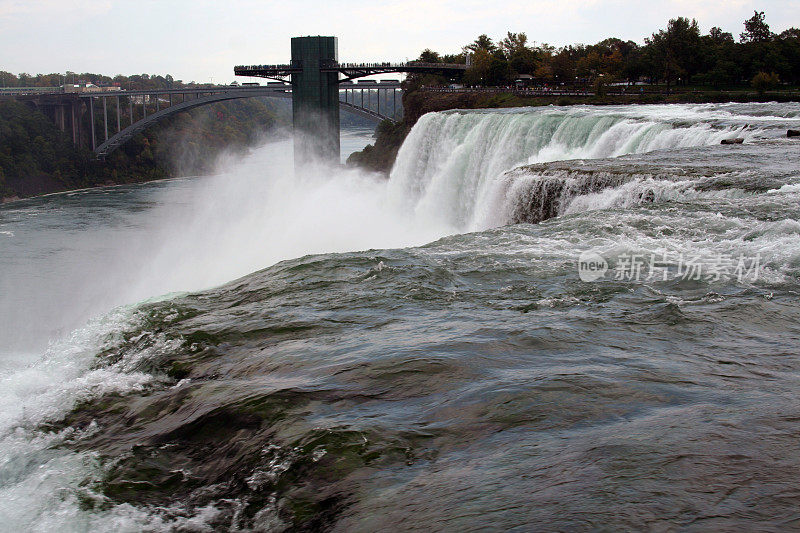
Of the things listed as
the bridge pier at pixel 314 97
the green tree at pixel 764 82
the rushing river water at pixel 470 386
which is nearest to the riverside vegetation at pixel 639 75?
the green tree at pixel 764 82

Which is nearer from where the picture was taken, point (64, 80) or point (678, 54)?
point (678, 54)

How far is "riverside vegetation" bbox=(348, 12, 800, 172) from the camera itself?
3644 centimetres

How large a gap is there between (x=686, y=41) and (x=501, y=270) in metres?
40.2

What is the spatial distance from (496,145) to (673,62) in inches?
996

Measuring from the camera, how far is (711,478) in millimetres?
3875

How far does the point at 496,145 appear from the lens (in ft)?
74.2

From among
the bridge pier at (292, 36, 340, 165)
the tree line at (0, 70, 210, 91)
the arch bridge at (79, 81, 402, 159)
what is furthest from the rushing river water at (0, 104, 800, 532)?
the tree line at (0, 70, 210, 91)

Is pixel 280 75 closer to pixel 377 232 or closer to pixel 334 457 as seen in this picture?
pixel 377 232

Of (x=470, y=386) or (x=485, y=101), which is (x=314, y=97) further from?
(x=470, y=386)

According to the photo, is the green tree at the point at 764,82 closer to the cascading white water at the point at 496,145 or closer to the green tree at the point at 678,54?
the green tree at the point at 678,54

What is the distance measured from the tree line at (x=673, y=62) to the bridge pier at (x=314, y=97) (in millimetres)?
9276

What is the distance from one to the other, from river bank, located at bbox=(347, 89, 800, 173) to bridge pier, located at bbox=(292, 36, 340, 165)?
15.6ft

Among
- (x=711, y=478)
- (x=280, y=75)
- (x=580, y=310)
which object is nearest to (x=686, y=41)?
(x=280, y=75)

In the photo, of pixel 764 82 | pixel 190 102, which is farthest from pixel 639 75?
pixel 190 102
